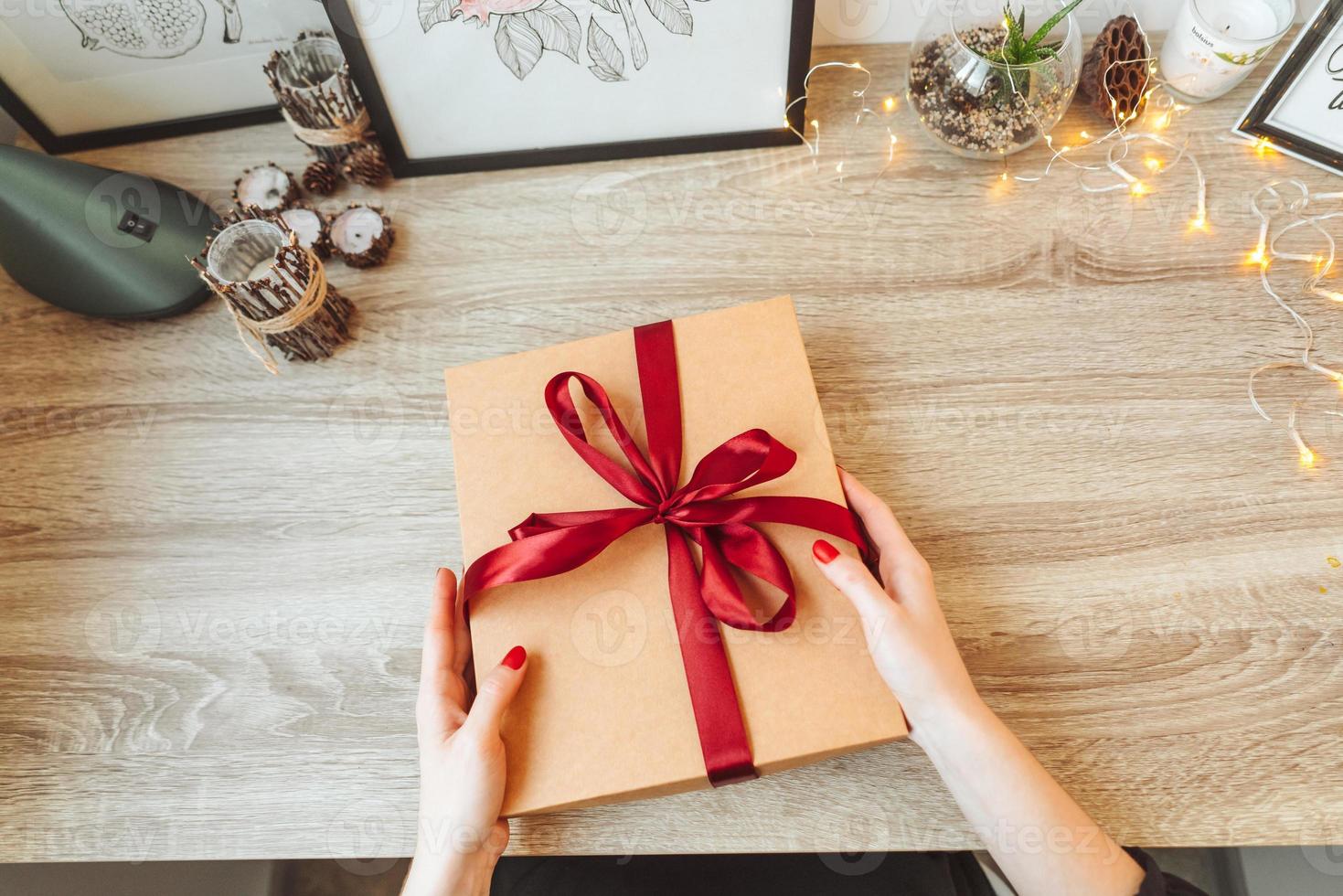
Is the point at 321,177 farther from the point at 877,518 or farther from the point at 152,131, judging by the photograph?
the point at 877,518

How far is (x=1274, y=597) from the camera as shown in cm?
79

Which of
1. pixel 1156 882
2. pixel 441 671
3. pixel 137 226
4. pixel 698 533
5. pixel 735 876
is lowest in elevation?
pixel 735 876

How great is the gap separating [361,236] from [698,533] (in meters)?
0.59

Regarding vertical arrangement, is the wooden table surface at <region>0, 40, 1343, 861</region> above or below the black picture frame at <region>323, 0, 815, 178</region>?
below

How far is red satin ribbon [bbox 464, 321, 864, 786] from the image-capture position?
678mm

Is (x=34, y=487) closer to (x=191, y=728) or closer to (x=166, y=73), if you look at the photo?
(x=191, y=728)

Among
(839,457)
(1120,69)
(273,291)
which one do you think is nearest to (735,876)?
(839,457)

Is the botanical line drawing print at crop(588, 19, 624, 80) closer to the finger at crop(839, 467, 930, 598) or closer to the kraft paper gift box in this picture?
the kraft paper gift box

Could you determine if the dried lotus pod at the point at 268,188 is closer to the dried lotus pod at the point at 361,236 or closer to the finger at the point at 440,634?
the dried lotus pod at the point at 361,236

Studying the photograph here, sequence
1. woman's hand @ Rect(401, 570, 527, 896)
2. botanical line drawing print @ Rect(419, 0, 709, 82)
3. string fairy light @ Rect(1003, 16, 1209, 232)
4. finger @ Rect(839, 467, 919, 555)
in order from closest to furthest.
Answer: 1. woman's hand @ Rect(401, 570, 527, 896)
2. finger @ Rect(839, 467, 919, 555)
3. botanical line drawing print @ Rect(419, 0, 709, 82)
4. string fairy light @ Rect(1003, 16, 1209, 232)

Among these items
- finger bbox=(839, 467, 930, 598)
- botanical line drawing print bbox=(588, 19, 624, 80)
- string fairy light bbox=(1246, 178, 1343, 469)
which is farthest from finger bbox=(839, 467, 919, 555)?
botanical line drawing print bbox=(588, 19, 624, 80)

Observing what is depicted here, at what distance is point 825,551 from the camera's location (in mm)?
711

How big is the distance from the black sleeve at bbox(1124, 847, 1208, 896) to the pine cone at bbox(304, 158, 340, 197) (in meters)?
1.17

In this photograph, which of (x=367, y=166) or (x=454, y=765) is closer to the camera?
(x=454, y=765)
